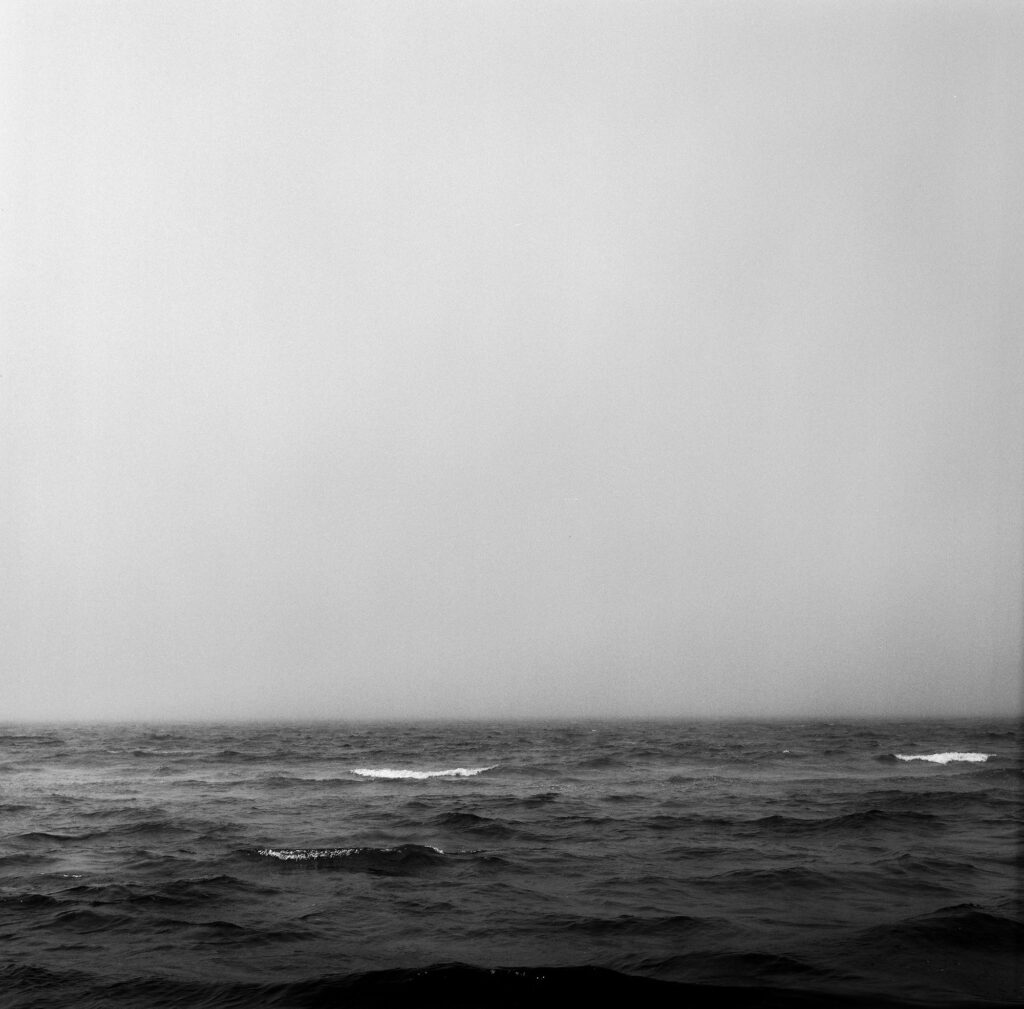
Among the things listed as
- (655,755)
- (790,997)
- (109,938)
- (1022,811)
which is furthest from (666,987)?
(655,755)

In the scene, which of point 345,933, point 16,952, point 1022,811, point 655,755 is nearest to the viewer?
point 16,952

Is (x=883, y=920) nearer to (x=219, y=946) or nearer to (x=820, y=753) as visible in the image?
(x=219, y=946)

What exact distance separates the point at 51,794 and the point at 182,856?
64.6 ft

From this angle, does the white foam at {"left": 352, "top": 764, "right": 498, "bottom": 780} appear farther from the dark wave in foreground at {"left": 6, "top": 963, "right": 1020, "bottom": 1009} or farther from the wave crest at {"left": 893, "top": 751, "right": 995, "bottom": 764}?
the dark wave in foreground at {"left": 6, "top": 963, "right": 1020, "bottom": 1009}

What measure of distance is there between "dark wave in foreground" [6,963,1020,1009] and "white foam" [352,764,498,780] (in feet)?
108

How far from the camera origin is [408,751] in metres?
67.5

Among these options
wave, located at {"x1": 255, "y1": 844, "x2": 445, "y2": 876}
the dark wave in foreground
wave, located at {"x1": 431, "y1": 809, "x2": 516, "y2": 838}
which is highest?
the dark wave in foreground

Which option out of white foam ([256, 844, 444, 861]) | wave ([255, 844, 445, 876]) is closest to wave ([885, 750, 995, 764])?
wave ([255, 844, 445, 876])

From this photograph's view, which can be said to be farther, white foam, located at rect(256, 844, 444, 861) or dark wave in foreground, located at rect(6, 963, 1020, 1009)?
white foam, located at rect(256, 844, 444, 861)

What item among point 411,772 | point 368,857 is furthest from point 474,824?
point 411,772

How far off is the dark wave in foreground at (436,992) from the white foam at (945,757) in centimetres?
4792

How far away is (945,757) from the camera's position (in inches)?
2163

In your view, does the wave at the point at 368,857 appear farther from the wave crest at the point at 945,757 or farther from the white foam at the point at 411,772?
the wave crest at the point at 945,757

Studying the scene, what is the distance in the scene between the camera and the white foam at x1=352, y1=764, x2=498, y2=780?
46000mm
